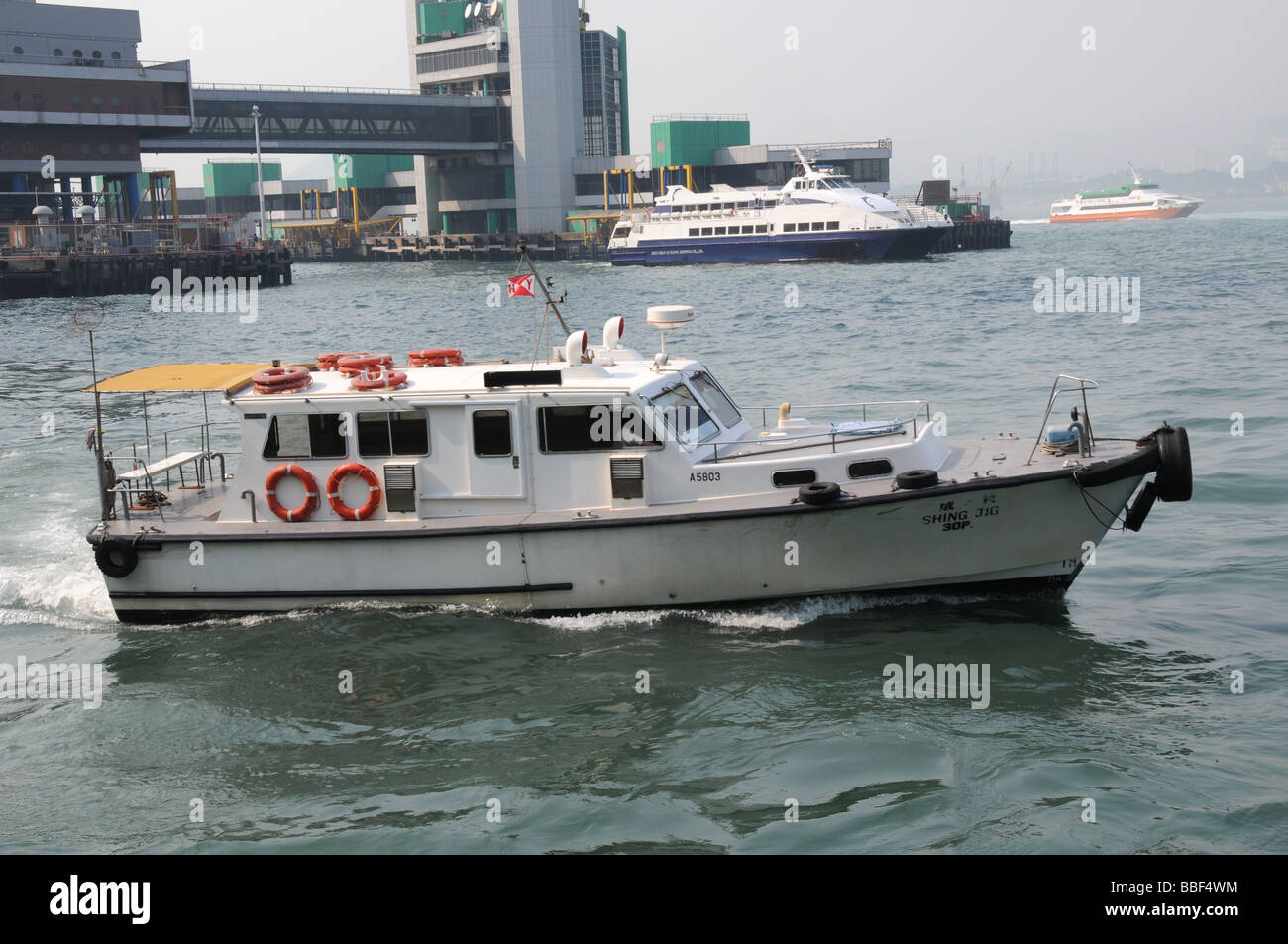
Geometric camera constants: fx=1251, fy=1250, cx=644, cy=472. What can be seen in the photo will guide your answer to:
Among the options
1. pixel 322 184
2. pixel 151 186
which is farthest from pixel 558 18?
pixel 322 184

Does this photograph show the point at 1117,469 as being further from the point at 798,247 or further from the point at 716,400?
the point at 798,247

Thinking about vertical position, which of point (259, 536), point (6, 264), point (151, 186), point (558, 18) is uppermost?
point (558, 18)

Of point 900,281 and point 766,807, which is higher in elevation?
point 900,281

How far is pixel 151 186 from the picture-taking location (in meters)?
92.3

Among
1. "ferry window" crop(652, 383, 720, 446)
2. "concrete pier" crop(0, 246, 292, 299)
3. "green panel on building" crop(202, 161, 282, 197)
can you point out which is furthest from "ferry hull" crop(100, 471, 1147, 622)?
"green panel on building" crop(202, 161, 282, 197)

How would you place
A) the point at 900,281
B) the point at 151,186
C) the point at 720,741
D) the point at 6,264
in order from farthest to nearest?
the point at 151,186 → the point at 6,264 → the point at 900,281 → the point at 720,741

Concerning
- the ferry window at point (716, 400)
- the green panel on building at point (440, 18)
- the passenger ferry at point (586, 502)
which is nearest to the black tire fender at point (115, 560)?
the passenger ferry at point (586, 502)

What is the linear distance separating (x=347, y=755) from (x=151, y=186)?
91.6 meters

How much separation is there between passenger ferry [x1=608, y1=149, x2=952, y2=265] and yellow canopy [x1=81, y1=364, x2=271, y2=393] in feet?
230

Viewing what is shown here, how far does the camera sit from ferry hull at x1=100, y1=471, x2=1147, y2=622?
1232cm

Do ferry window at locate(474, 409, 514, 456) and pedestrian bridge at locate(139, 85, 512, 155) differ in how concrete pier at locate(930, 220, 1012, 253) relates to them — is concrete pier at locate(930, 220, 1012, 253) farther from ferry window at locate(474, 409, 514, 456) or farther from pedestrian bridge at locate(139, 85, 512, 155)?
ferry window at locate(474, 409, 514, 456)

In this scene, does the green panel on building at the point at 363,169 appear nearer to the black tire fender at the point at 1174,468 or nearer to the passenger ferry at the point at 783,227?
the passenger ferry at the point at 783,227
